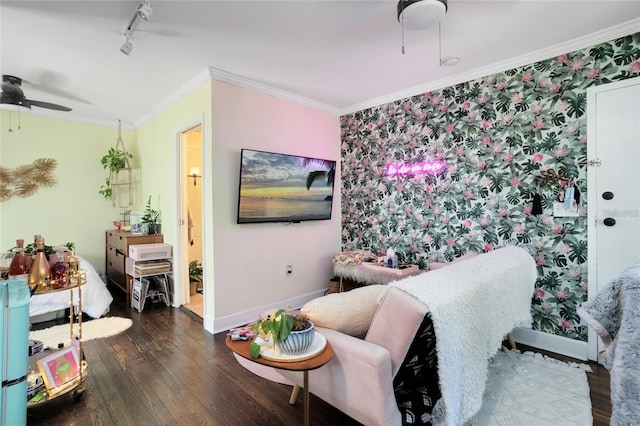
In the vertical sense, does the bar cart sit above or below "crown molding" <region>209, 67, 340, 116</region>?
below

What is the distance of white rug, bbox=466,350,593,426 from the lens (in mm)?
1783

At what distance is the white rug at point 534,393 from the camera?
1.78 metres

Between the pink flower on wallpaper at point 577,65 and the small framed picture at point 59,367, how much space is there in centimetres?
443

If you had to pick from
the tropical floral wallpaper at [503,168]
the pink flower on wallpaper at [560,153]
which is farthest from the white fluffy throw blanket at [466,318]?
the pink flower on wallpaper at [560,153]

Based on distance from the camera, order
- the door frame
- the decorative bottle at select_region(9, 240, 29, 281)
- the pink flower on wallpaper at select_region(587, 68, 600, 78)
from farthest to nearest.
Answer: the door frame
the pink flower on wallpaper at select_region(587, 68, 600, 78)
the decorative bottle at select_region(9, 240, 29, 281)

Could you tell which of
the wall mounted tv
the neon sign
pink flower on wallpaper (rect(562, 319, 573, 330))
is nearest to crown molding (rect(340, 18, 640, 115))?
the neon sign

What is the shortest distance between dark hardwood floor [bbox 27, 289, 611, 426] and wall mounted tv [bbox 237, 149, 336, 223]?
1398 millimetres

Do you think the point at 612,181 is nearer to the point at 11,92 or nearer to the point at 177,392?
the point at 177,392


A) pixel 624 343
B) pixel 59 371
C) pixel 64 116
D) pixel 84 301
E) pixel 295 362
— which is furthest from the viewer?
pixel 64 116

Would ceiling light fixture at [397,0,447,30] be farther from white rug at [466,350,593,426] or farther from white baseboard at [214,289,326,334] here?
white baseboard at [214,289,326,334]

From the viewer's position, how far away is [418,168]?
3.47 metres

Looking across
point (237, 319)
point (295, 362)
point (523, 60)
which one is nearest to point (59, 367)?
point (237, 319)

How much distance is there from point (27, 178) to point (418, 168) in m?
5.28

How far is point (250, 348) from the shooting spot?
4.32 ft
